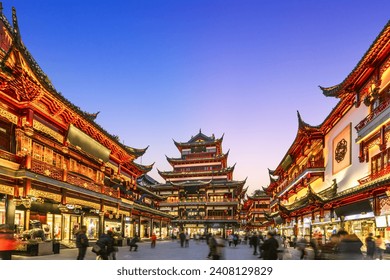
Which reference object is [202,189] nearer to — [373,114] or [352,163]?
[352,163]

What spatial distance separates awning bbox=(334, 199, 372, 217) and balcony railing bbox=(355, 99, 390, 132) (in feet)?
11.3

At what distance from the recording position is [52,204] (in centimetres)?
1995

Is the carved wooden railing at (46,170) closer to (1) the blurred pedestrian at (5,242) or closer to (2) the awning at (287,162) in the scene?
(1) the blurred pedestrian at (5,242)

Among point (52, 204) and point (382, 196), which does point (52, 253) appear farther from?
point (382, 196)

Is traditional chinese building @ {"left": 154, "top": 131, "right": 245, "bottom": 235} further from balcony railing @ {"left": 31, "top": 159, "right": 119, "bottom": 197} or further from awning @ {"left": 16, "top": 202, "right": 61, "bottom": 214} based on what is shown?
awning @ {"left": 16, "top": 202, "right": 61, "bottom": 214}

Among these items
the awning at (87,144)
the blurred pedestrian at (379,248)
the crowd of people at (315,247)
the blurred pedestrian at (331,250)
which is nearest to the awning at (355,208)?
the blurred pedestrian at (379,248)

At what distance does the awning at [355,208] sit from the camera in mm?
16594

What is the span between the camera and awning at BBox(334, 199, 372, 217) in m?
16.6

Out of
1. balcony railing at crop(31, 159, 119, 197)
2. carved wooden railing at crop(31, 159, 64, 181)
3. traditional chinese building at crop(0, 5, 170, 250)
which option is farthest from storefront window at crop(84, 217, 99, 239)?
carved wooden railing at crop(31, 159, 64, 181)

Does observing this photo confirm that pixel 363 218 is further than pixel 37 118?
Yes

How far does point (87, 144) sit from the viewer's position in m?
20.7

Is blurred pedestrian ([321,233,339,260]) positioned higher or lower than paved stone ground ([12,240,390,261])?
higher
